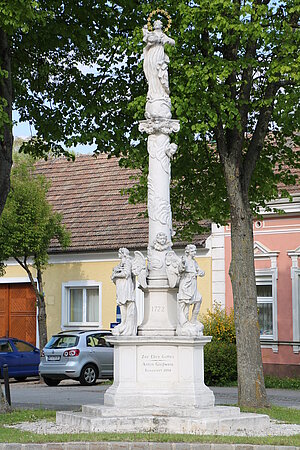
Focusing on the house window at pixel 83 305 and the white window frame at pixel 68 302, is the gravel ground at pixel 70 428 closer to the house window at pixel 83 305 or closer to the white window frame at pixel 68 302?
the white window frame at pixel 68 302

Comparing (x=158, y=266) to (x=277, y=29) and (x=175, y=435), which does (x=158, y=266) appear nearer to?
(x=175, y=435)

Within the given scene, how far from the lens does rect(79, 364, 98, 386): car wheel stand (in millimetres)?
28188

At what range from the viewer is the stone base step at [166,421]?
13.6m

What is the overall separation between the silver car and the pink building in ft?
16.2

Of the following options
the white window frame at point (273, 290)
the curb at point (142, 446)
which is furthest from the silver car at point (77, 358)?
the curb at point (142, 446)

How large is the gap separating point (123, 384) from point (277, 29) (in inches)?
307

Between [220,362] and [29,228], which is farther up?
[29,228]

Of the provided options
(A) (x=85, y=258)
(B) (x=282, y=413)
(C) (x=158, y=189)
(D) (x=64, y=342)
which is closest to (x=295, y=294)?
(D) (x=64, y=342)

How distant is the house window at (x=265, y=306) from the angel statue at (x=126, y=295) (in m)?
14.3

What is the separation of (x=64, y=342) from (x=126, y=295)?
44.9 ft

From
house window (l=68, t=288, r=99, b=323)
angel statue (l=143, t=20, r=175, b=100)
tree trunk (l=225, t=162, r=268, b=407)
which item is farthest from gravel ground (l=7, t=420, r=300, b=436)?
house window (l=68, t=288, r=99, b=323)

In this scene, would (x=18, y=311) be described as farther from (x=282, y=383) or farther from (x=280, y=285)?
(x=282, y=383)

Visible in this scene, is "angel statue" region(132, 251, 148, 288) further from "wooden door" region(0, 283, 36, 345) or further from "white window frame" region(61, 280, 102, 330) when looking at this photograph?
"wooden door" region(0, 283, 36, 345)

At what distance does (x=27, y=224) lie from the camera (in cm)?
2967
